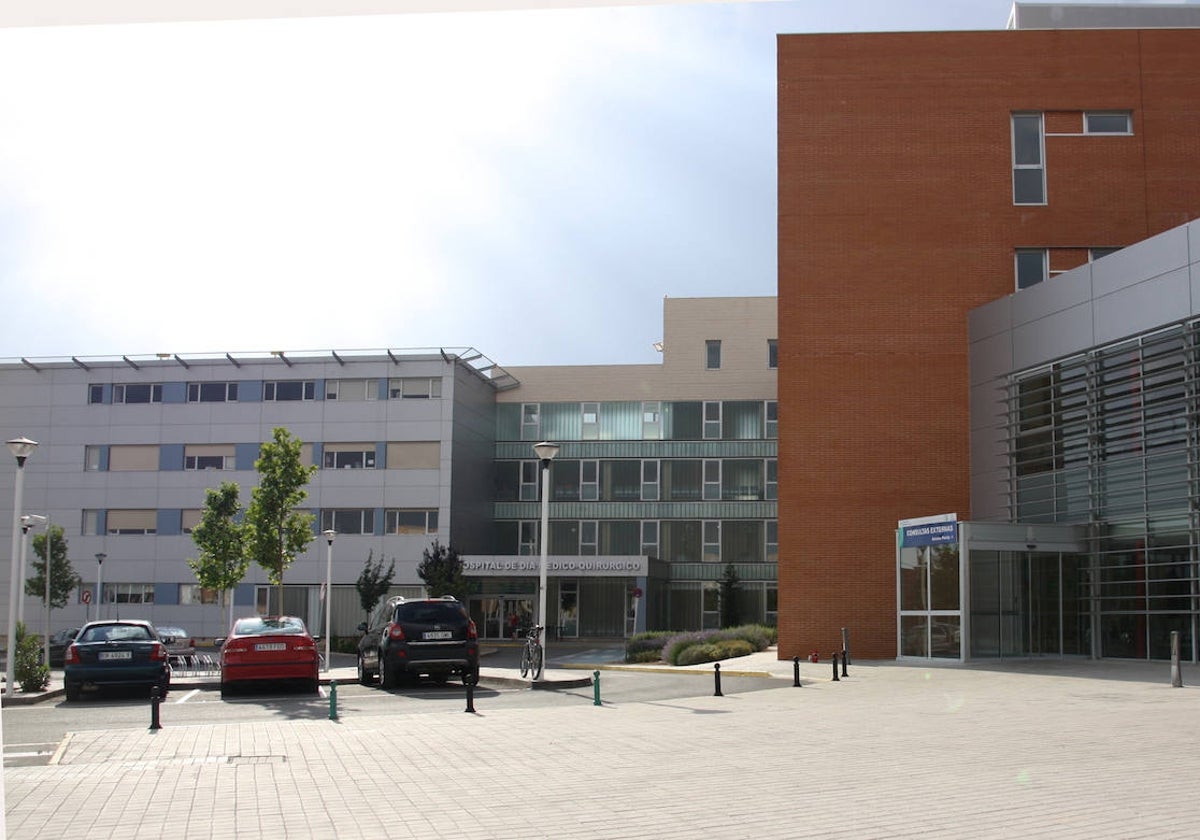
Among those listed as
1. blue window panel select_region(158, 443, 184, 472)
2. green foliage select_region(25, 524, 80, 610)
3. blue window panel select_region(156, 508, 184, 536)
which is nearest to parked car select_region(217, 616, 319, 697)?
green foliage select_region(25, 524, 80, 610)

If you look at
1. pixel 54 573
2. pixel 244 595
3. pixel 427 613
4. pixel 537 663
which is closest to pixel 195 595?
pixel 244 595

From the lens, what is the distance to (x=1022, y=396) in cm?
2908

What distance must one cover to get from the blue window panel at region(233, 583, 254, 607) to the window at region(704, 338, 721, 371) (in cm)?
2378

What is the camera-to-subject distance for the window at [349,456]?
54219 millimetres

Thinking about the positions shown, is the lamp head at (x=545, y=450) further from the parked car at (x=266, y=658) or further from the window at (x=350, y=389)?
the window at (x=350, y=389)

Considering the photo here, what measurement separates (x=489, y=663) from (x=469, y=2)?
36.2 meters

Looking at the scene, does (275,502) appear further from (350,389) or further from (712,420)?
(712,420)

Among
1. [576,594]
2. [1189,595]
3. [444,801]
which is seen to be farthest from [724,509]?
[444,801]

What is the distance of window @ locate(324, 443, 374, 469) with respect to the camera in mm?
54219

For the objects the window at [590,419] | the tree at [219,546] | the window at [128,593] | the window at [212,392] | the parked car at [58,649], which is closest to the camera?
the parked car at [58,649]

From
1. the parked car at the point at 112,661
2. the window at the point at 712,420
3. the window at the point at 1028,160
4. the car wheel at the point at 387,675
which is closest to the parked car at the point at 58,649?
the parked car at the point at 112,661

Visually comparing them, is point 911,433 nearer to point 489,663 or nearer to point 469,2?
point 489,663

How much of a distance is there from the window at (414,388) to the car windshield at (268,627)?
107 ft

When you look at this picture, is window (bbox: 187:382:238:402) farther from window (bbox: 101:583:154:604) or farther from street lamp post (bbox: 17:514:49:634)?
street lamp post (bbox: 17:514:49:634)
